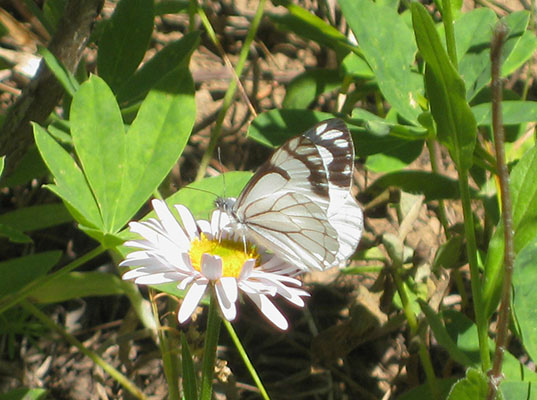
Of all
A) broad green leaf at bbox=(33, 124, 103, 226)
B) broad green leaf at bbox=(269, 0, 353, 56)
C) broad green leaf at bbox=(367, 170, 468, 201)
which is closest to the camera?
broad green leaf at bbox=(33, 124, 103, 226)

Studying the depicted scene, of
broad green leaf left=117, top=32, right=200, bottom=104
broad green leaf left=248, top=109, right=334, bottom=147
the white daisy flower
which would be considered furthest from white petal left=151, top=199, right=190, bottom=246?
broad green leaf left=117, top=32, right=200, bottom=104

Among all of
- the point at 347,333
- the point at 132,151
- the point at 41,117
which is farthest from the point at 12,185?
the point at 347,333

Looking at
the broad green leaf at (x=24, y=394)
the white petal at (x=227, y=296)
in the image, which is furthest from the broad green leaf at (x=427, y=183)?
the broad green leaf at (x=24, y=394)

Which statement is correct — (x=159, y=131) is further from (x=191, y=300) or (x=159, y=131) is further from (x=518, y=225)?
(x=518, y=225)

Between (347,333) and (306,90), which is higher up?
(306,90)

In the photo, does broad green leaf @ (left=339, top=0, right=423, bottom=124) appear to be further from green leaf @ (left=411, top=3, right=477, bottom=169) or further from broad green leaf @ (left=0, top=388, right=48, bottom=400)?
broad green leaf @ (left=0, top=388, right=48, bottom=400)

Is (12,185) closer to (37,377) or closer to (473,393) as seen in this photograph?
(37,377)

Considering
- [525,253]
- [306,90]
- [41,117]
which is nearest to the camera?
[525,253]

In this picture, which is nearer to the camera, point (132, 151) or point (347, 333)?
point (132, 151)
